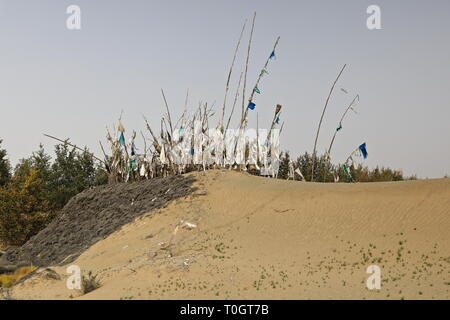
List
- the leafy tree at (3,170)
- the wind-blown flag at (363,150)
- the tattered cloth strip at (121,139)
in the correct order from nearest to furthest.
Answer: the wind-blown flag at (363,150), the tattered cloth strip at (121,139), the leafy tree at (3,170)

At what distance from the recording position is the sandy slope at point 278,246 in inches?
422

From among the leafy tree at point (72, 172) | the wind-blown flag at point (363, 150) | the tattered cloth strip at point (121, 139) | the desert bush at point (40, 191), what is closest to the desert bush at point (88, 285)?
the tattered cloth strip at point (121, 139)

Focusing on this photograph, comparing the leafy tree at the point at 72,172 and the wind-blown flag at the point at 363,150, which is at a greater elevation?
the wind-blown flag at the point at 363,150

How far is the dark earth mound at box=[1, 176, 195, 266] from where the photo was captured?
65.0 feet

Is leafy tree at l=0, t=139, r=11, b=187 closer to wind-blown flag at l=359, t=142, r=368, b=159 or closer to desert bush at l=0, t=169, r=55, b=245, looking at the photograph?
desert bush at l=0, t=169, r=55, b=245

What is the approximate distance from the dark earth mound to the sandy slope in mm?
837

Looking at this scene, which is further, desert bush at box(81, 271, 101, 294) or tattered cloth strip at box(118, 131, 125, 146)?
tattered cloth strip at box(118, 131, 125, 146)

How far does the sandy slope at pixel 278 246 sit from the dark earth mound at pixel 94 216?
0.84 metres

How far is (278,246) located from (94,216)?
10642 millimetres

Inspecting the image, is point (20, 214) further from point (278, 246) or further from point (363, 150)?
point (278, 246)

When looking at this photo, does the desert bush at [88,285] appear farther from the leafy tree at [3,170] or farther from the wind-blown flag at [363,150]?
the leafy tree at [3,170]

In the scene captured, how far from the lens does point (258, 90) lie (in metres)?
21.3

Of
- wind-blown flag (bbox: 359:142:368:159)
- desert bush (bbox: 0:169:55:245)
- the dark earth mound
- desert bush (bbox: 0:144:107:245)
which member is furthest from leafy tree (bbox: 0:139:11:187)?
wind-blown flag (bbox: 359:142:368:159)
